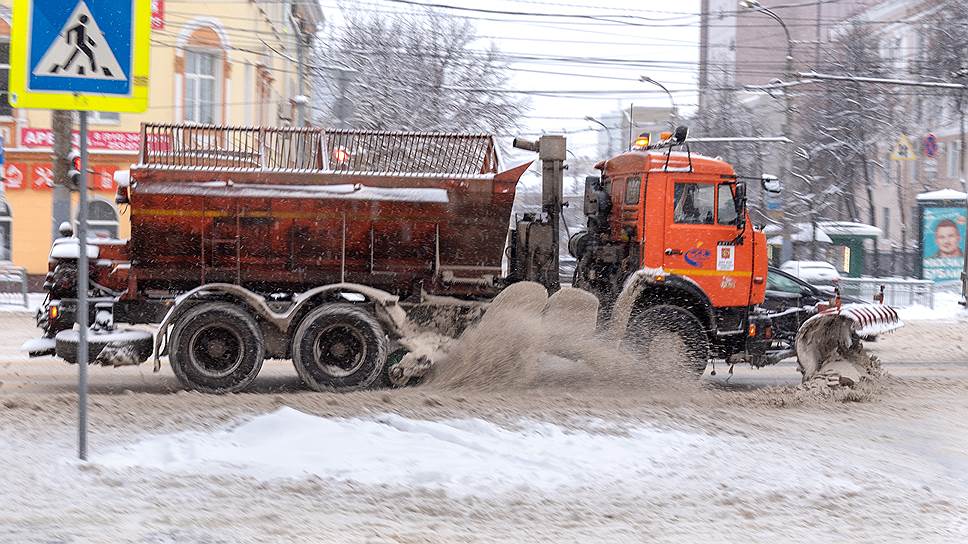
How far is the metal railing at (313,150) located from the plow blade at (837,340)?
392 cm

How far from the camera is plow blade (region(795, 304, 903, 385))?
38.4ft

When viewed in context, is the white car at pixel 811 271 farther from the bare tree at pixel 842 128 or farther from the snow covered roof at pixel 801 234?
the bare tree at pixel 842 128

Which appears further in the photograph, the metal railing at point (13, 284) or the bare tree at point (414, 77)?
the bare tree at point (414, 77)

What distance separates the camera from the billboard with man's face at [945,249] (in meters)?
32.2

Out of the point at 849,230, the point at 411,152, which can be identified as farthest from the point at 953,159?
the point at 411,152

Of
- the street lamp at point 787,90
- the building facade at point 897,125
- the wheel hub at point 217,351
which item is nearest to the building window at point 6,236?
the wheel hub at point 217,351

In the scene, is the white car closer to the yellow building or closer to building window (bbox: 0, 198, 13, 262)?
the yellow building

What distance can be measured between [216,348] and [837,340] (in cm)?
673

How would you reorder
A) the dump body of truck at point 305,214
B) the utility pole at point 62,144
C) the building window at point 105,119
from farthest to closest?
the building window at point 105,119
the utility pole at point 62,144
the dump body of truck at point 305,214

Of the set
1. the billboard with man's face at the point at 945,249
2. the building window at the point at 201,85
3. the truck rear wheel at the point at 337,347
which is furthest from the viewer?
the billboard with man's face at the point at 945,249

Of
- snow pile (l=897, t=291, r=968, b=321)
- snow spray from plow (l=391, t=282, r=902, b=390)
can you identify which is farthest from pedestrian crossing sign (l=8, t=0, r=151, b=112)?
snow pile (l=897, t=291, r=968, b=321)

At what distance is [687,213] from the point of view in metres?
11.9

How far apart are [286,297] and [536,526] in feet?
19.9

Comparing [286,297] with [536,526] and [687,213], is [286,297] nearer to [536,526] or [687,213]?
[687,213]
